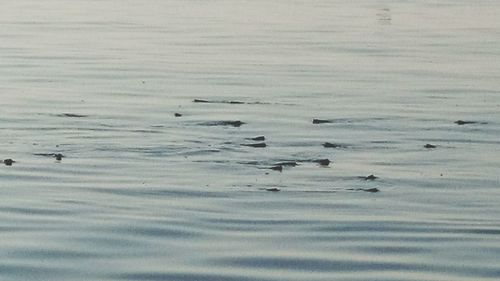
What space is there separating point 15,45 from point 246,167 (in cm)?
1665

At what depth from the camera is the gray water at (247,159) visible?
40.1ft

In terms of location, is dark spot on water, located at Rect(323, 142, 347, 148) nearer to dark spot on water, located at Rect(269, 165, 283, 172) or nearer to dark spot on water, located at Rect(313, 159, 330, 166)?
dark spot on water, located at Rect(313, 159, 330, 166)

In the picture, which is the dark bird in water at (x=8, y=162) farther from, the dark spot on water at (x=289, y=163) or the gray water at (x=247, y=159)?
the dark spot on water at (x=289, y=163)

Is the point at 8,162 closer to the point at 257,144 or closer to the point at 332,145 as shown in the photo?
the point at 257,144

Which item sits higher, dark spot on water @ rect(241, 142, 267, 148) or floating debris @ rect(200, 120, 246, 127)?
floating debris @ rect(200, 120, 246, 127)

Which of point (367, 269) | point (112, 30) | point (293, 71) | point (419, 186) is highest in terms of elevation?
point (112, 30)

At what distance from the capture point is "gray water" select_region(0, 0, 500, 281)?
1222 centimetres

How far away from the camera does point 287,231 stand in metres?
13.3

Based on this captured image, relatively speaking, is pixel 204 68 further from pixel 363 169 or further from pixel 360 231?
pixel 360 231

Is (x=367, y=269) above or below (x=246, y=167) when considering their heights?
below

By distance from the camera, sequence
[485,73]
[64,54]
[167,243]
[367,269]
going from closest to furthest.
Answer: [367,269] → [167,243] → [485,73] → [64,54]

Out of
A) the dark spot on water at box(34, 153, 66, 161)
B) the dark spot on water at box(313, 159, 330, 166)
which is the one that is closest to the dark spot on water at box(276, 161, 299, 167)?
the dark spot on water at box(313, 159, 330, 166)

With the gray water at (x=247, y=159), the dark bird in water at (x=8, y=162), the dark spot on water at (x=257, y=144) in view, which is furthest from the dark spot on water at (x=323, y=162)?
the dark bird in water at (x=8, y=162)

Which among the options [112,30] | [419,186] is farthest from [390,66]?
[419,186]
